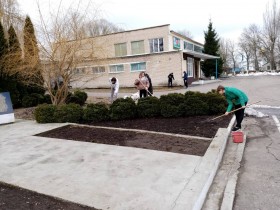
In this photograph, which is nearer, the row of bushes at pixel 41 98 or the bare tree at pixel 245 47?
the row of bushes at pixel 41 98

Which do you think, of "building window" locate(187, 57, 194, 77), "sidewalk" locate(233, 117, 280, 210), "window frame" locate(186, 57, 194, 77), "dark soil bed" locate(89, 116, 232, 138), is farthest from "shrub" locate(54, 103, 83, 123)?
"building window" locate(187, 57, 194, 77)

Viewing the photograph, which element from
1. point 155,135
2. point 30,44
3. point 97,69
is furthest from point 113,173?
point 97,69

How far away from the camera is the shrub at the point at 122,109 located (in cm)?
914

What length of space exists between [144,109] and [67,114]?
2.79m

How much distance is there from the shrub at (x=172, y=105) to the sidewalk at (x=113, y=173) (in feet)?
9.12

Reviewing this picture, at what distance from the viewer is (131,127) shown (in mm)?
8062

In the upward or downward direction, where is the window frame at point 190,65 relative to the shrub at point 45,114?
upward

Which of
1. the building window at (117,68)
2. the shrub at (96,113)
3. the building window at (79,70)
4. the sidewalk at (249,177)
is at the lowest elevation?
the sidewalk at (249,177)

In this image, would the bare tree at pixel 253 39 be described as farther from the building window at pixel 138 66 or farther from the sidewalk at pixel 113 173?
the sidewalk at pixel 113 173

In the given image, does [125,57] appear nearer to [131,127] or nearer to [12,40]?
[12,40]

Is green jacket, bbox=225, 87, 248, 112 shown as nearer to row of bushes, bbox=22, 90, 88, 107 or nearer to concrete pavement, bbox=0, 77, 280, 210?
concrete pavement, bbox=0, 77, 280, 210

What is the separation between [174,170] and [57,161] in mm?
2302

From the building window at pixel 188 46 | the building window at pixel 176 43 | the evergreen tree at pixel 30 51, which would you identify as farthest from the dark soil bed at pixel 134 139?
the building window at pixel 188 46

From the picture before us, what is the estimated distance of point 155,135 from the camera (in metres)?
6.84
